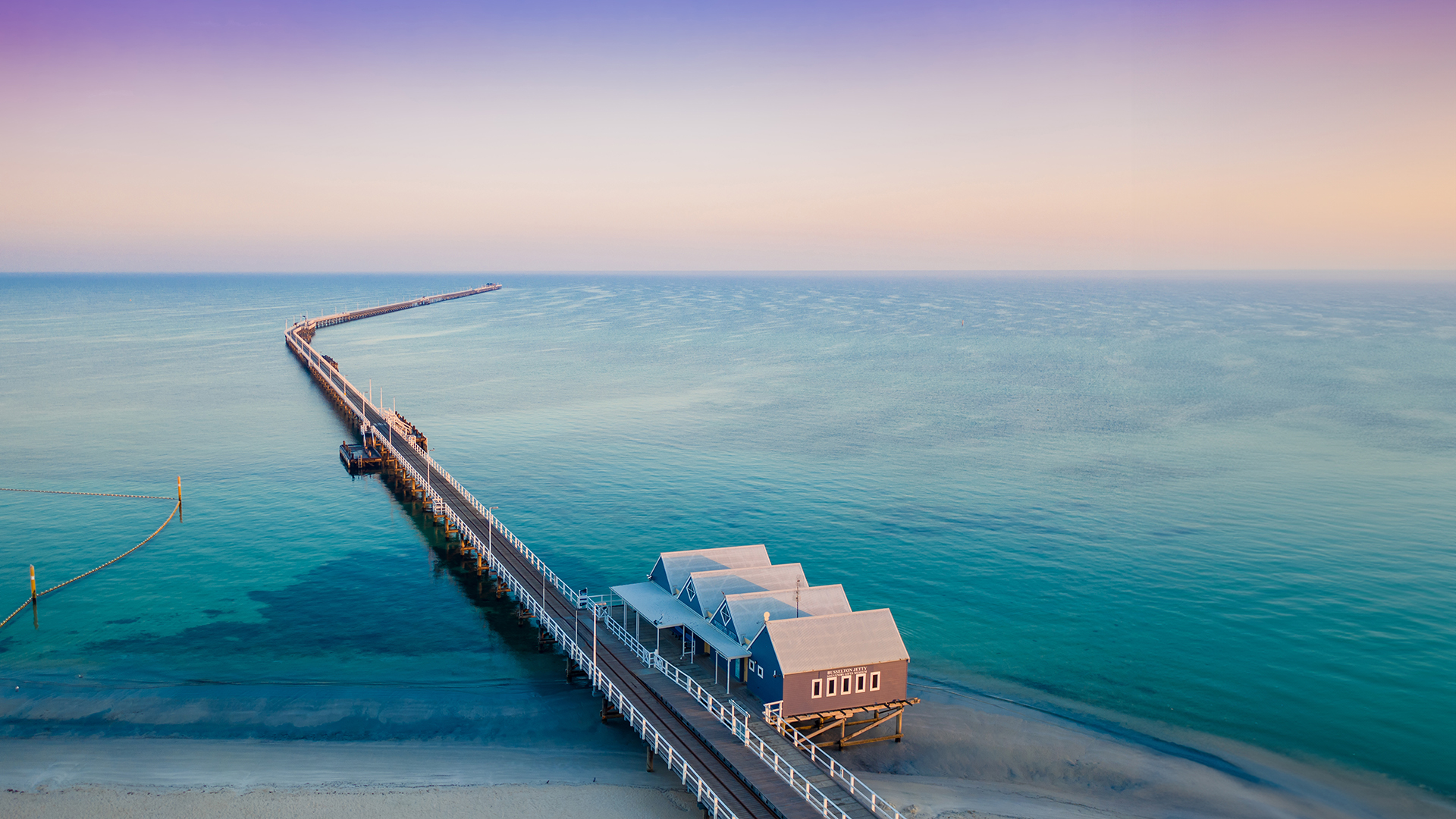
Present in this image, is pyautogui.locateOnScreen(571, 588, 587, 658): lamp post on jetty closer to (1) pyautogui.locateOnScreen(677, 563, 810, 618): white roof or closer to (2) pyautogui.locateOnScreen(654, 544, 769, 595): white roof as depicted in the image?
(2) pyautogui.locateOnScreen(654, 544, 769, 595): white roof

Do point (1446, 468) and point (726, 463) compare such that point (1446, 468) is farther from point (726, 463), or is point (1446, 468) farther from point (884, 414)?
point (726, 463)

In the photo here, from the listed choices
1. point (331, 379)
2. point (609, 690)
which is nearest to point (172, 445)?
point (331, 379)

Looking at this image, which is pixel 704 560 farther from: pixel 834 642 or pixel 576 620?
pixel 834 642

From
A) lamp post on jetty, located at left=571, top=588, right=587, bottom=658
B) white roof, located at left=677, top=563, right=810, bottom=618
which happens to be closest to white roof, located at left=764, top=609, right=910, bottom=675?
white roof, located at left=677, top=563, right=810, bottom=618

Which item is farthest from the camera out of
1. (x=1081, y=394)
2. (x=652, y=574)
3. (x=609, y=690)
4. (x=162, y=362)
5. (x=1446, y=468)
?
(x=162, y=362)

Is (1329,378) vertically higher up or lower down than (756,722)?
higher up

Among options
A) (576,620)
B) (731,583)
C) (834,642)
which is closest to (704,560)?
(731,583)

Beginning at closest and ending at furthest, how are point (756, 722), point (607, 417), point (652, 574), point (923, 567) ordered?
point (756, 722) < point (652, 574) < point (923, 567) < point (607, 417)
